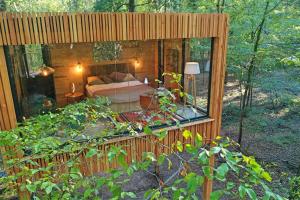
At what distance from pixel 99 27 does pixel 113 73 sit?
99 centimetres

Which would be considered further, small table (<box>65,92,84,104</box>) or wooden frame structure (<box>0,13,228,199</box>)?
small table (<box>65,92,84,104</box>)

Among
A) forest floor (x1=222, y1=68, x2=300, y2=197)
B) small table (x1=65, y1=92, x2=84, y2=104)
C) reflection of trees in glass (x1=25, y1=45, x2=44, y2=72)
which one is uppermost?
reflection of trees in glass (x1=25, y1=45, x2=44, y2=72)

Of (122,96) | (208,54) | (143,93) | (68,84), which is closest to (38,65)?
(68,84)

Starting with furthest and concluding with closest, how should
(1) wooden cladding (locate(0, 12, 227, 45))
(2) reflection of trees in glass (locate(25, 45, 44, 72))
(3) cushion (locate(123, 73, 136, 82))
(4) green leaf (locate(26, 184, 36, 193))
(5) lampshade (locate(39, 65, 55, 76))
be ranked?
(3) cushion (locate(123, 73, 136, 82)), (5) lampshade (locate(39, 65, 55, 76)), (2) reflection of trees in glass (locate(25, 45, 44, 72)), (1) wooden cladding (locate(0, 12, 227, 45)), (4) green leaf (locate(26, 184, 36, 193))

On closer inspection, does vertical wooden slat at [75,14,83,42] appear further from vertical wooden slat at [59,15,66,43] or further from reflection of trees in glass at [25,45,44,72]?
reflection of trees in glass at [25,45,44,72]

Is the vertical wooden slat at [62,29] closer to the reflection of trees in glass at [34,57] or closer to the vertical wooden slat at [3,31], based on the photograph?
the reflection of trees in glass at [34,57]

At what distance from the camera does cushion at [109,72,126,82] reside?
14.3 feet

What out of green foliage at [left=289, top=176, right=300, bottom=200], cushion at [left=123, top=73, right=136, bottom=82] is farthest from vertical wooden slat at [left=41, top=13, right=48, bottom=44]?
green foliage at [left=289, top=176, right=300, bottom=200]

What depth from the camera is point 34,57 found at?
3.71 metres

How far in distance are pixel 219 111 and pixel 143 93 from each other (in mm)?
1633

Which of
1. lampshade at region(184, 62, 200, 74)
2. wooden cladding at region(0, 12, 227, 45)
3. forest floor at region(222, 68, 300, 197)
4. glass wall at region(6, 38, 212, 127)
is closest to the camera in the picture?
wooden cladding at region(0, 12, 227, 45)

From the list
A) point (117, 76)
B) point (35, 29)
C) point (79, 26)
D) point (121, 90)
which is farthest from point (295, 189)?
point (35, 29)

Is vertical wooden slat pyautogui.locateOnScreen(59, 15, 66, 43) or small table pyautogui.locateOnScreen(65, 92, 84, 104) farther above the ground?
vertical wooden slat pyautogui.locateOnScreen(59, 15, 66, 43)

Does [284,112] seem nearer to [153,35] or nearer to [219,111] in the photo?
[219,111]
